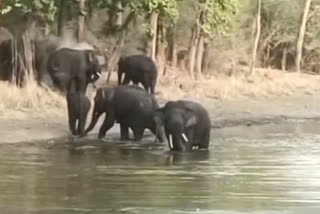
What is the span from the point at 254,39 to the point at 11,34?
53.5 feet

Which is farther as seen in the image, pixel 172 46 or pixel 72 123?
pixel 172 46

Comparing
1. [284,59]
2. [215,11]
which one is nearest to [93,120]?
[215,11]

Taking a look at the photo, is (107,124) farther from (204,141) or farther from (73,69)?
(73,69)

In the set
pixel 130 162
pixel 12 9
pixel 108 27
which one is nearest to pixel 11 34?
pixel 12 9

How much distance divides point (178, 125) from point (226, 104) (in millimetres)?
11021

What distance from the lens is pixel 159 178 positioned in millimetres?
16578

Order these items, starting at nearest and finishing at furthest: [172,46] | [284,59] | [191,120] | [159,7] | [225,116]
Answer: [191,120], [225,116], [159,7], [172,46], [284,59]

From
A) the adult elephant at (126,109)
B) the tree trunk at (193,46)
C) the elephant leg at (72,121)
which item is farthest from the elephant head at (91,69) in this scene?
the tree trunk at (193,46)

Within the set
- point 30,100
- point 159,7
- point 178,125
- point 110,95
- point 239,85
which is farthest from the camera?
point 239,85

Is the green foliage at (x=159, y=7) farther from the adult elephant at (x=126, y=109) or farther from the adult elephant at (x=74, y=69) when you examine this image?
the adult elephant at (x=126, y=109)

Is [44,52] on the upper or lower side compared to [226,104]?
upper

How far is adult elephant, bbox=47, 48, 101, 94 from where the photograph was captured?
87.1 feet

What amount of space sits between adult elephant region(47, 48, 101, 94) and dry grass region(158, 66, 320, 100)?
481cm

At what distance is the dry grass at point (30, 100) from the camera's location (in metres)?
25.1
